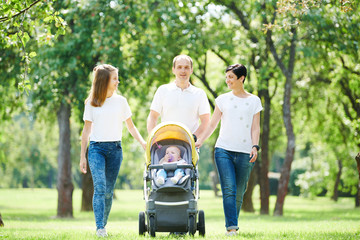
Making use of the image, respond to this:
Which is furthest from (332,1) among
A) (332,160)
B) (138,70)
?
(332,160)

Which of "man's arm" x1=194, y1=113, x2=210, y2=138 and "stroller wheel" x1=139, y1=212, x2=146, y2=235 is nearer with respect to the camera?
"stroller wheel" x1=139, y1=212, x2=146, y2=235

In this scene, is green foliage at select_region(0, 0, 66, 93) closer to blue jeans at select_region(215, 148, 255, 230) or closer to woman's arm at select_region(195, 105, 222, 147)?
woman's arm at select_region(195, 105, 222, 147)

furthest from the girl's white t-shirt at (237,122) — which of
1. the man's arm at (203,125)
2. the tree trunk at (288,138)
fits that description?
the tree trunk at (288,138)

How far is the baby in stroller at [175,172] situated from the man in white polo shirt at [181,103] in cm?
68

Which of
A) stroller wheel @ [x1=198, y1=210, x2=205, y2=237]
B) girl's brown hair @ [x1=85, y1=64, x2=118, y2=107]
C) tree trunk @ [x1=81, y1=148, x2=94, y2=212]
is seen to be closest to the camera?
stroller wheel @ [x1=198, y1=210, x2=205, y2=237]

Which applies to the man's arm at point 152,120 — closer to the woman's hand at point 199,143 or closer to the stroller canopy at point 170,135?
the stroller canopy at point 170,135

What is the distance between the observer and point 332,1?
1342cm

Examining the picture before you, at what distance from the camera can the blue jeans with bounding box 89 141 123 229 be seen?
713 centimetres

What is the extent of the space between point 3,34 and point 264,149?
13.5 metres

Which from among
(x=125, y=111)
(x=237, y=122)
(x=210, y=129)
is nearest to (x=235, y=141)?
(x=237, y=122)

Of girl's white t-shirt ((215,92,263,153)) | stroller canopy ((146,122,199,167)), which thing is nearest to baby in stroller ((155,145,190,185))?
stroller canopy ((146,122,199,167))

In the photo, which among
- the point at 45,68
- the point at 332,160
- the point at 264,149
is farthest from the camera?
the point at 332,160

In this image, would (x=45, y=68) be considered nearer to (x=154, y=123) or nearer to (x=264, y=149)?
(x=264, y=149)

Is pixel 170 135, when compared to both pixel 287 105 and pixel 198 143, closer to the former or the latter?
pixel 198 143
